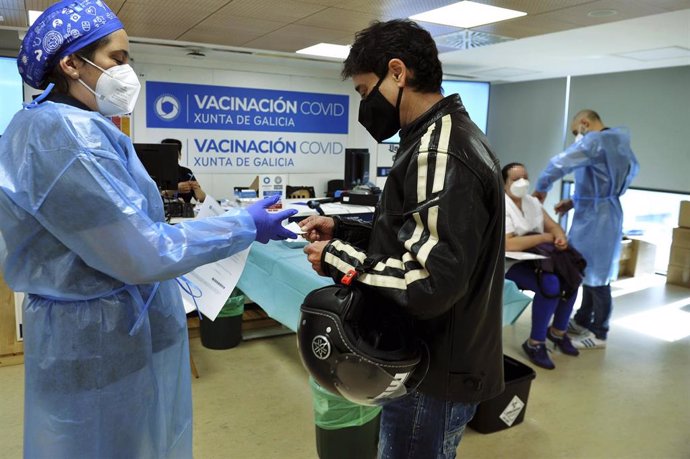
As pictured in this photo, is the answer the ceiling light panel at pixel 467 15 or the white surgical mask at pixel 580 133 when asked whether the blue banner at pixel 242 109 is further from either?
the white surgical mask at pixel 580 133

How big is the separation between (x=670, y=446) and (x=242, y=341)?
101 inches

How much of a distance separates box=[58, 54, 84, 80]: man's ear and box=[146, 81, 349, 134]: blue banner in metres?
5.37

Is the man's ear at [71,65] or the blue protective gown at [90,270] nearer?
the blue protective gown at [90,270]

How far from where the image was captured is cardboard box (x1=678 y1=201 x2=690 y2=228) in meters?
5.60

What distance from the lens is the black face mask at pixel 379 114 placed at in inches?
49.1

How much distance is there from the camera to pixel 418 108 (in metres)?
1.23

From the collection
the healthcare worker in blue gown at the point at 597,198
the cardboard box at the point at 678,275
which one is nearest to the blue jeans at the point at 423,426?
the healthcare worker in blue gown at the point at 597,198

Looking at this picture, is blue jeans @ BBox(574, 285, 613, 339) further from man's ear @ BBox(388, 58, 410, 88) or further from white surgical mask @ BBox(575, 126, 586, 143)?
man's ear @ BBox(388, 58, 410, 88)

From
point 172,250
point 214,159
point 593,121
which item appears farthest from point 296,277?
point 214,159

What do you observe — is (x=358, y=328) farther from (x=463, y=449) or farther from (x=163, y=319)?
(x=463, y=449)

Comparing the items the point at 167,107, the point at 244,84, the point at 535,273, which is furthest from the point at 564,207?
the point at 167,107

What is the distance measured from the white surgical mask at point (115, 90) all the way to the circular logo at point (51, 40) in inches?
2.6

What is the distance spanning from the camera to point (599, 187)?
3951 millimetres

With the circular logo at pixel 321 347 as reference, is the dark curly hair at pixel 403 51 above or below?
above
